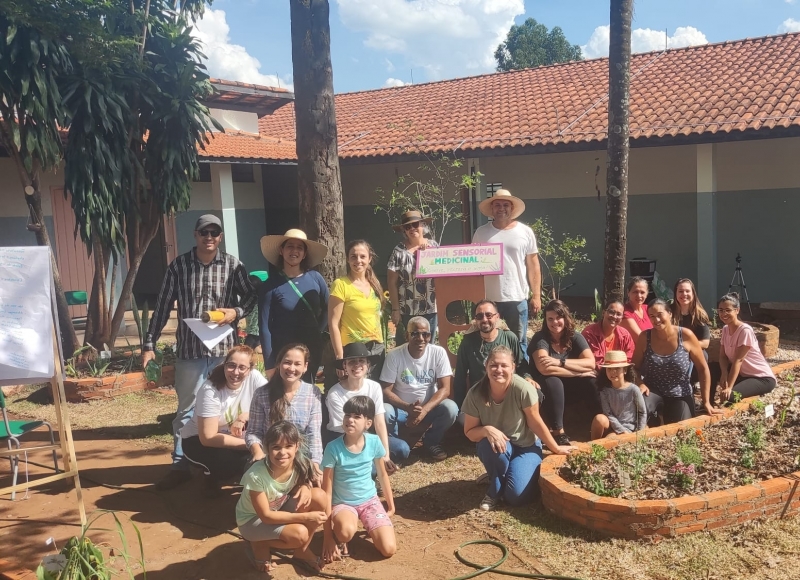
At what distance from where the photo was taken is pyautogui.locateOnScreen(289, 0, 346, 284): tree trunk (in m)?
6.22

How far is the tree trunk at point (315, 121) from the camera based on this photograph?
6219mm

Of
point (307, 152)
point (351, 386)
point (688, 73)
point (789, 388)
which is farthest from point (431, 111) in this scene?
point (351, 386)

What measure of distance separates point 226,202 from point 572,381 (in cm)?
918

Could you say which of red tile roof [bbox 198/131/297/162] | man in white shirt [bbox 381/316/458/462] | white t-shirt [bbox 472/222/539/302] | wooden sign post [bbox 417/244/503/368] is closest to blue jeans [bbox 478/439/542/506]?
man in white shirt [bbox 381/316/458/462]

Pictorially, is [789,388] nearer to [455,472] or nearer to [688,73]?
[455,472]

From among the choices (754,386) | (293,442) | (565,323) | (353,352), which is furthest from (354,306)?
(754,386)

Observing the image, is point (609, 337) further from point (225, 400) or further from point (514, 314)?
point (225, 400)

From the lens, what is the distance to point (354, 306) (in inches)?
203

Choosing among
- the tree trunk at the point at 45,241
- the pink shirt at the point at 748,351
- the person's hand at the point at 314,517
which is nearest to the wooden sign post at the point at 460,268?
the pink shirt at the point at 748,351

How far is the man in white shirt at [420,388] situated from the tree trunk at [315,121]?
4.43 ft

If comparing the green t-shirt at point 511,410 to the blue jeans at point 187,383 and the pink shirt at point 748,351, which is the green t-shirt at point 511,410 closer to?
the blue jeans at point 187,383

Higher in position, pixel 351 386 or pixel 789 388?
pixel 351 386

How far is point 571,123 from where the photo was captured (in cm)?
1262

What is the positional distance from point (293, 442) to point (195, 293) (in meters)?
1.80
